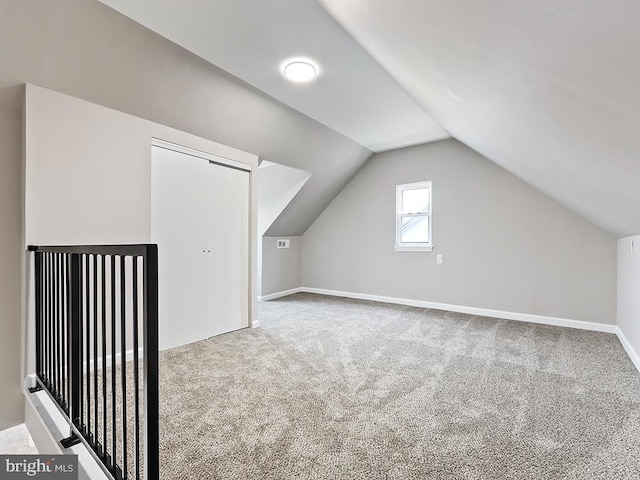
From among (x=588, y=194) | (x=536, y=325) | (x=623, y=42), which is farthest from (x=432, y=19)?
(x=536, y=325)

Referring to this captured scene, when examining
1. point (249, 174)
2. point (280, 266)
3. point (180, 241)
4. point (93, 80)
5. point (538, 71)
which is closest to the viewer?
point (538, 71)

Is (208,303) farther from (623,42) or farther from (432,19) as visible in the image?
(623,42)

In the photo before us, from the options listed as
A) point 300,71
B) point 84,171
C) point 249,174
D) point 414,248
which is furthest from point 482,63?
point 414,248

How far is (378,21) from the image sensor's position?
1447 millimetres

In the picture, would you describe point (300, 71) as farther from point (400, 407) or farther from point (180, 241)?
point (400, 407)

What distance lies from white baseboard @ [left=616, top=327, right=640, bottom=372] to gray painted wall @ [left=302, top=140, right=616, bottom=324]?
12.5 inches

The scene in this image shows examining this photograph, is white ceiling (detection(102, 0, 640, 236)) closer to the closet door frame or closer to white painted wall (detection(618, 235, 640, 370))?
white painted wall (detection(618, 235, 640, 370))

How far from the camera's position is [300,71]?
249cm

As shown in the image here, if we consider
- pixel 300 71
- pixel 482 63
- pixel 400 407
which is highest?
pixel 300 71

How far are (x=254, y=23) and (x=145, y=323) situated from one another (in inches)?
74.9

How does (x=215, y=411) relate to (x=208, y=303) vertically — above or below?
below
